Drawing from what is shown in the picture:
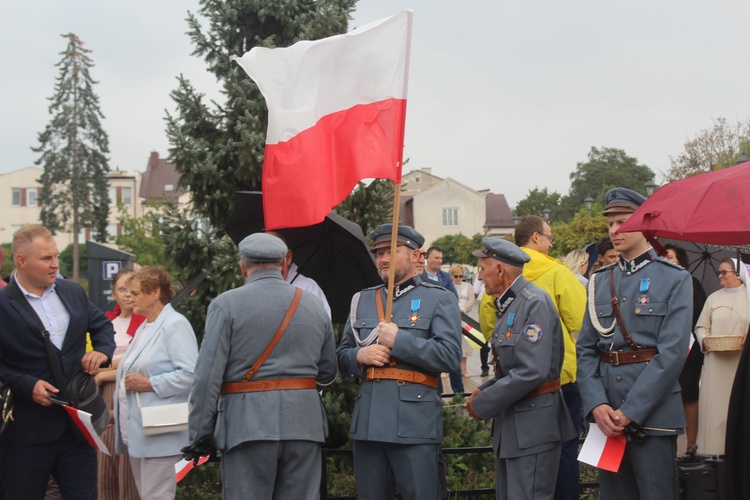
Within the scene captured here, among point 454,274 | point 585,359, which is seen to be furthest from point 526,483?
point 454,274

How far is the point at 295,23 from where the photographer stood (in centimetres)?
776

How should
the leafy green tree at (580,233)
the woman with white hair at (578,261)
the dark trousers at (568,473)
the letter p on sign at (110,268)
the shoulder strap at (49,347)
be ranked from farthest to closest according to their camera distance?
the leafy green tree at (580,233) < the letter p on sign at (110,268) < the woman with white hair at (578,261) < the dark trousers at (568,473) < the shoulder strap at (49,347)

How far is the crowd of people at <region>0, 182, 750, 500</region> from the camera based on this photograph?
477 centimetres

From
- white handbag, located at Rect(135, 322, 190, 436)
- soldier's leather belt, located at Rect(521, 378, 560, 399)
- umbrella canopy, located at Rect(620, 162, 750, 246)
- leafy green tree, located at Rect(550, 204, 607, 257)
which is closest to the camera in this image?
umbrella canopy, located at Rect(620, 162, 750, 246)

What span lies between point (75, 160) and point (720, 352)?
6177cm

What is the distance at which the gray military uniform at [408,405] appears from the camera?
515cm

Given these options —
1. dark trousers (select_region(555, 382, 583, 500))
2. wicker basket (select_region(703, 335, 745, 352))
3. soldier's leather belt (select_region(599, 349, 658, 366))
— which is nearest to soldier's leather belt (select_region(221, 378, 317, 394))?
soldier's leather belt (select_region(599, 349, 658, 366))

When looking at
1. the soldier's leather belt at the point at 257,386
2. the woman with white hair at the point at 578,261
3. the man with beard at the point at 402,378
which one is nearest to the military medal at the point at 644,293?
the man with beard at the point at 402,378

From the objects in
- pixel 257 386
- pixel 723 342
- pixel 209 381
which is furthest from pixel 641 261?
pixel 723 342

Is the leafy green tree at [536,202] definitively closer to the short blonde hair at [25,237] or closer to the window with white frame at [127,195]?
the window with white frame at [127,195]

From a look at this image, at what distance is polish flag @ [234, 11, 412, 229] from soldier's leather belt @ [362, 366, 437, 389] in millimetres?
1065

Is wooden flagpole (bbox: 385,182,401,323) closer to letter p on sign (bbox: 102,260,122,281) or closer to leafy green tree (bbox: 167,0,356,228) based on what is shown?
leafy green tree (bbox: 167,0,356,228)

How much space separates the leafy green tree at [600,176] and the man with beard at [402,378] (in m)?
85.5

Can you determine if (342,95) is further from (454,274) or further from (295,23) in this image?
(454,274)
